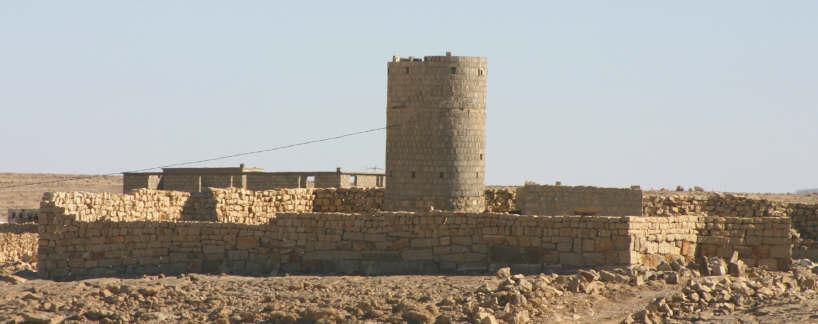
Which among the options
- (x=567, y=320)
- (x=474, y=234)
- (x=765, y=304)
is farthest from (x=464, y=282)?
(x=765, y=304)

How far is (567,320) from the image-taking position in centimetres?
1911

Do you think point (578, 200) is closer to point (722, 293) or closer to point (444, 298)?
point (444, 298)

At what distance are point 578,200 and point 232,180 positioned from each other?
30.4 feet

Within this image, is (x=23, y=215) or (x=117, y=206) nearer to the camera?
(x=117, y=206)

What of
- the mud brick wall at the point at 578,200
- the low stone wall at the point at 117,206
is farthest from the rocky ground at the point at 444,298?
the mud brick wall at the point at 578,200

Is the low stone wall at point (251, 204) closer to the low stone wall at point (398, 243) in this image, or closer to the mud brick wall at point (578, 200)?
the low stone wall at point (398, 243)

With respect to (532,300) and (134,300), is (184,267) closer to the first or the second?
(134,300)

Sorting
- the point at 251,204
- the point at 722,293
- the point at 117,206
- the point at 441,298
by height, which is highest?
the point at 251,204

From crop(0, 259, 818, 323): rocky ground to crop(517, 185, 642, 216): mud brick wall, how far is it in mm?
7522

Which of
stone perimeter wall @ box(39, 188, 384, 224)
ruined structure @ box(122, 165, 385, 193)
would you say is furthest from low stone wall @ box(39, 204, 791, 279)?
ruined structure @ box(122, 165, 385, 193)

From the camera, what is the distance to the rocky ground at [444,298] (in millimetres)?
19141

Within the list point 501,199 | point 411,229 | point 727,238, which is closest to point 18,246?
point 501,199

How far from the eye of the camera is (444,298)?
66.3 feet

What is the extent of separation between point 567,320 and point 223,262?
249 inches
